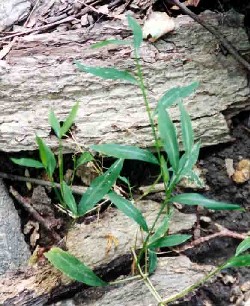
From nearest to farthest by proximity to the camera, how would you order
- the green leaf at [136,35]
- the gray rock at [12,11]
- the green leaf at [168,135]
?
the green leaf at [168,135]
the green leaf at [136,35]
the gray rock at [12,11]

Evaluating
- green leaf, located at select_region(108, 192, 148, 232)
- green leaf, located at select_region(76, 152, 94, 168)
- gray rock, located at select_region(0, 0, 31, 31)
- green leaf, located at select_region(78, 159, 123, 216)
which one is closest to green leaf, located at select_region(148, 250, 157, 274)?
green leaf, located at select_region(108, 192, 148, 232)

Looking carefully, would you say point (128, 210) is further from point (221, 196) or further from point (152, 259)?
point (221, 196)

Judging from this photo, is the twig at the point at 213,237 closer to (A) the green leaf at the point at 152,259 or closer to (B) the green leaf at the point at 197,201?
(A) the green leaf at the point at 152,259

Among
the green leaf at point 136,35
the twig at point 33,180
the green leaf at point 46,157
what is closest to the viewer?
the green leaf at point 136,35

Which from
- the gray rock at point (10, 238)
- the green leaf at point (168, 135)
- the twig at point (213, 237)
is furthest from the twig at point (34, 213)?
the green leaf at point (168, 135)

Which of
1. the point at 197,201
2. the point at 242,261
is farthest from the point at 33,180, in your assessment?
the point at 242,261

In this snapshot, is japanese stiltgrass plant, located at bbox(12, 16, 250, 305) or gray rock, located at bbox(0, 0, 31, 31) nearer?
japanese stiltgrass plant, located at bbox(12, 16, 250, 305)

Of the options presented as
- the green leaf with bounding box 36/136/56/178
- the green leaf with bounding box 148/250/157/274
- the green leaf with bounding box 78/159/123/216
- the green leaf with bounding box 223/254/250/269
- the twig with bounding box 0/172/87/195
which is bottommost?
the green leaf with bounding box 148/250/157/274

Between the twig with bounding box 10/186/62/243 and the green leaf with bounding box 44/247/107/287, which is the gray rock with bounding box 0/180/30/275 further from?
the green leaf with bounding box 44/247/107/287
